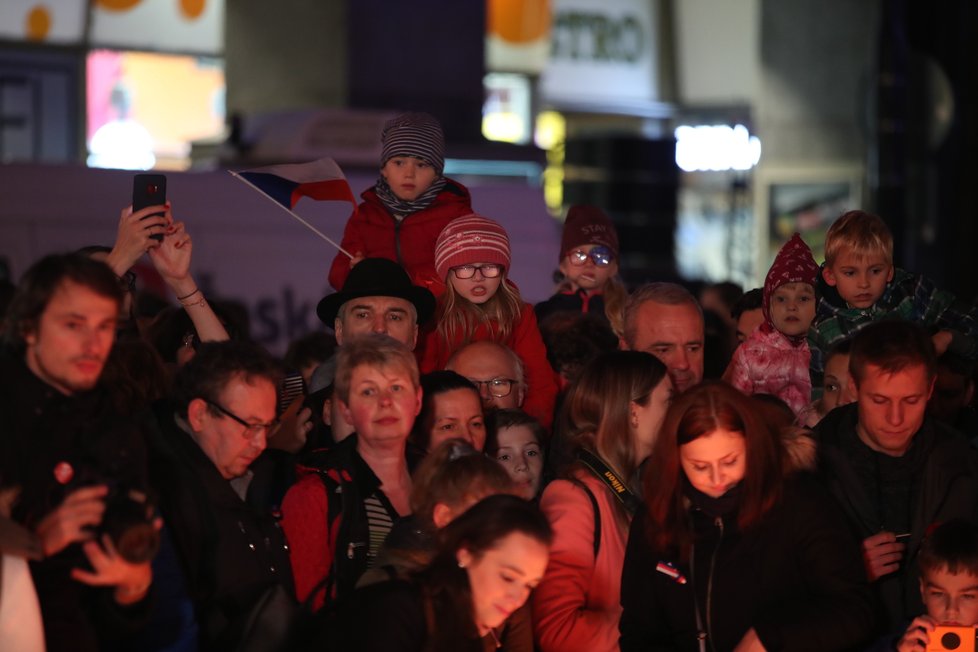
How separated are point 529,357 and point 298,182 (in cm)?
131

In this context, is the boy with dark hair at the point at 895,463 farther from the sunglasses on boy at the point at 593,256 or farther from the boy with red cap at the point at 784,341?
the sunglasses on boy at the point at 593,256

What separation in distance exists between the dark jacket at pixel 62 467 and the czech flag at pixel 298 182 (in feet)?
8.52

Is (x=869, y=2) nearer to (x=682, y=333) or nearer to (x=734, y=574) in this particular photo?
(x=682, y=333)

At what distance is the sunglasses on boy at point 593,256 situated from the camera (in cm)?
740

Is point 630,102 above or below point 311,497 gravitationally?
above

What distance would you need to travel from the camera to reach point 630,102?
21.4m

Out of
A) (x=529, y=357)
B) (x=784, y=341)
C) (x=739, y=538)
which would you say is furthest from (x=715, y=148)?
(x=739, y=538)

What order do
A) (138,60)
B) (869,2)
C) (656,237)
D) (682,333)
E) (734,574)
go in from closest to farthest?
(734,574) < (682,333) < (656,237) < (138,60) < (869,2)

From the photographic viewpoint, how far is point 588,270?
7434 millimetres

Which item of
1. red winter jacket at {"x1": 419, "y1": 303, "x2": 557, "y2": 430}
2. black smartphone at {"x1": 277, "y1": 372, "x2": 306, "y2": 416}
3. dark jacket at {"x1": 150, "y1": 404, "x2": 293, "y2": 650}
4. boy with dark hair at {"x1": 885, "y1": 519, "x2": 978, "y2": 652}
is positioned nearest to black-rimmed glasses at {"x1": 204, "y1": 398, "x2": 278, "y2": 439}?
dark jacket at {"x1": 150, "y1": 404, "x2": 293, "y2": 650}

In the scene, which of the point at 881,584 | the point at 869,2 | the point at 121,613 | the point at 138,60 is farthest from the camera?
the point at 869,2

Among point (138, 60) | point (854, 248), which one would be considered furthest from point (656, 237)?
point (854, 248)

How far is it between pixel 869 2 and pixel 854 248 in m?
15.4

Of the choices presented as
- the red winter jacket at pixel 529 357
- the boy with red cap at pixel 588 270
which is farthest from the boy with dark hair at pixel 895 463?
the boy with red cap at pixel 588 270
